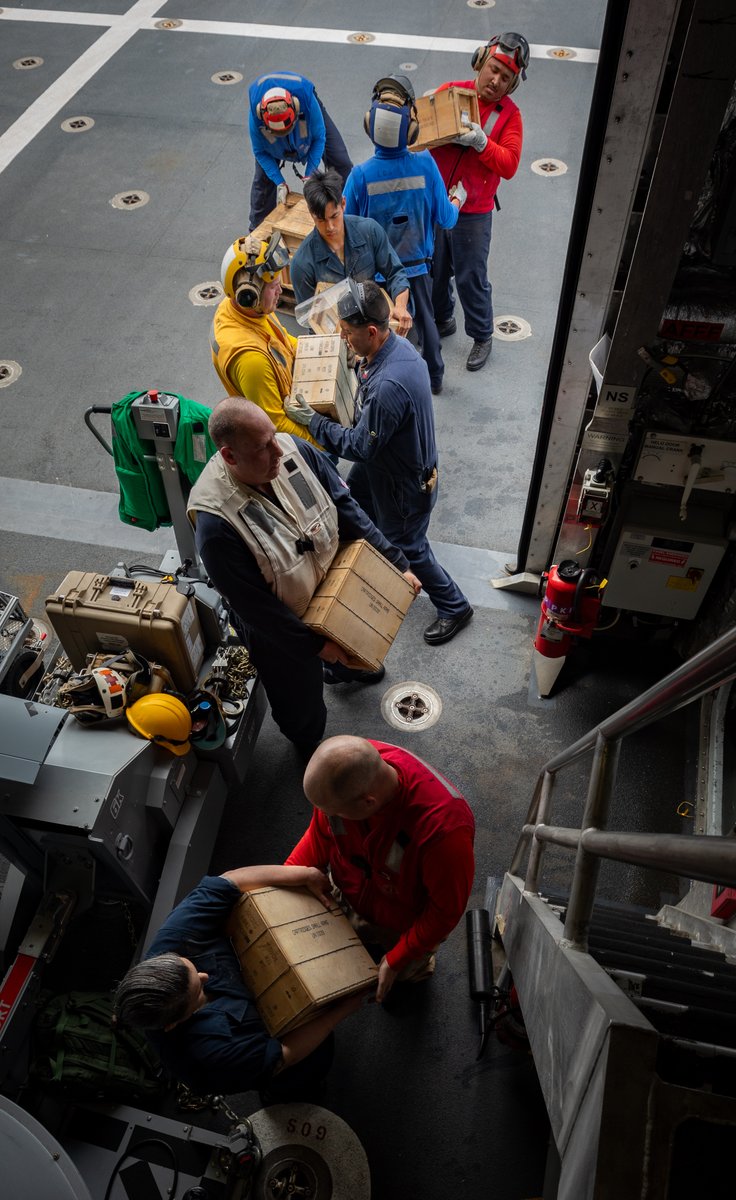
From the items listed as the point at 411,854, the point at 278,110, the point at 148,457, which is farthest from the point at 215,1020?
the point at 278,110

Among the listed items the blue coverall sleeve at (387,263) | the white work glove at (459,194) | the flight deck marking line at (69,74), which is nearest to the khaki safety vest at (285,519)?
the blue coverall sleeve at (387,263)

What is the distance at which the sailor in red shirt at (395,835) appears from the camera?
270cm

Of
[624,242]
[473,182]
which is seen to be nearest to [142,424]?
[624,242]

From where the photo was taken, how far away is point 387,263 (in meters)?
5.38

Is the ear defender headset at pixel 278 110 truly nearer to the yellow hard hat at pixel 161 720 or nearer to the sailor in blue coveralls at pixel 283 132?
the sailor in blue coveralls at pixel 283 132

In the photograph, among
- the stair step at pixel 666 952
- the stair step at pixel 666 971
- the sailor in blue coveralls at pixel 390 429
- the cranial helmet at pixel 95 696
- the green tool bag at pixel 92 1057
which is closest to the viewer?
the stair step at pixel 666 971

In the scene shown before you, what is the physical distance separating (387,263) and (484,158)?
129 centimetres

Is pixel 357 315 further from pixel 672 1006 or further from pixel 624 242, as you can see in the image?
pixel 672 1006

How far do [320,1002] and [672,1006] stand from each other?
1411 millimetres

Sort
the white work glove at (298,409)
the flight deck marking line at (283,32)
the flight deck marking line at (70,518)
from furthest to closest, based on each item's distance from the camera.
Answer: the flight deck marking line at (283,32), the flight deck marking line at (70,518), the white work glove at (298,409)

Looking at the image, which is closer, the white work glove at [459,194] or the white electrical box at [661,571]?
the white electrical box at [661,571]

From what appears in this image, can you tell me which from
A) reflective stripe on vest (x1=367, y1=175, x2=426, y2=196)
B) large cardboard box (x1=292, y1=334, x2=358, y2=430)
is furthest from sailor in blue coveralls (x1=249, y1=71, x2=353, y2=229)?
large cardboard box (x1=292, y1=334, x2=358, y2=430)

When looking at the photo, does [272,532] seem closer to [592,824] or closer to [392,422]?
[392,422]

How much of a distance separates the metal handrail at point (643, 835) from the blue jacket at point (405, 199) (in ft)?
14.4
